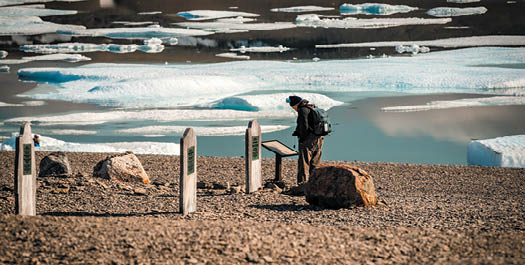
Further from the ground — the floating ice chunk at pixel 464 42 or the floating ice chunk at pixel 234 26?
the floating ice chunk at pixel 234 26

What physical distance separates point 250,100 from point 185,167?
48.9 feet

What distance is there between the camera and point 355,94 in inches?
1089

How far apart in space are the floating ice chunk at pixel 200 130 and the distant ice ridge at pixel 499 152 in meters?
5.74

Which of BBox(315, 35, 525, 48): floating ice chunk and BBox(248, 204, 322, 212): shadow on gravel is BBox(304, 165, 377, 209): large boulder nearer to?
BBox(248, 204, 322, 212): shadow on gravel

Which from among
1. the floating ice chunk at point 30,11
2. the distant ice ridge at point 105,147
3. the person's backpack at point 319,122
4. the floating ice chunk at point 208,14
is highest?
the floating ice chunk at point 30,11

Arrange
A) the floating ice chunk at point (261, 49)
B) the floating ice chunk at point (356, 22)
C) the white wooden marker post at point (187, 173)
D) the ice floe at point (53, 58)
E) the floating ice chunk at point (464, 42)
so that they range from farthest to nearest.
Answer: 1. the floating ice chunk at point (356, 22)
2. the floating ice chunk at point (261, 49)
3. the ice floe at point (53, 58)
4. the floating ice chunk at point (464, 42)
5. the white wooden marker post at point (187, 173)

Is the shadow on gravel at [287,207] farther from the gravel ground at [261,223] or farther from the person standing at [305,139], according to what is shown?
the person standing at [305,139]

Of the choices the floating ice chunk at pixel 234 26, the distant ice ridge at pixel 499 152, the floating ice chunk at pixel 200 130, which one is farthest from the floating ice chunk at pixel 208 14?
the distant ice ridge at pixel 499 152

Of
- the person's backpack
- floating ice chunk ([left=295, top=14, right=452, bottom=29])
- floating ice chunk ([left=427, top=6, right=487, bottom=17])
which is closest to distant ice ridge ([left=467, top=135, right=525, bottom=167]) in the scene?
the person's backpack

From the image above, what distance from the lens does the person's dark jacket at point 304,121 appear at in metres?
10.2

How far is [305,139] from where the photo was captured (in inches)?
409

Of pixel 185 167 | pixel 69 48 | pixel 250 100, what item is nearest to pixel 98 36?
pixel 69 48

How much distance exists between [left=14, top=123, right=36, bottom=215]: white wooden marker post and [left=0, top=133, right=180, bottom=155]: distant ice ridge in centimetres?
824

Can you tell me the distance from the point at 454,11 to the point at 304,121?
124 ft
